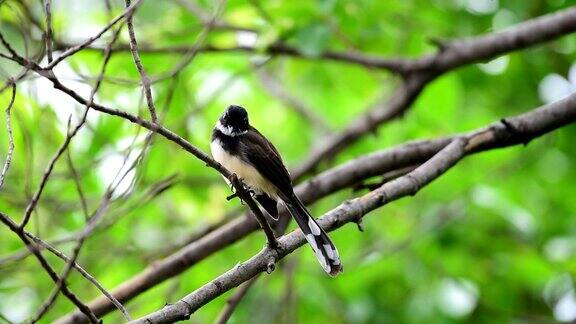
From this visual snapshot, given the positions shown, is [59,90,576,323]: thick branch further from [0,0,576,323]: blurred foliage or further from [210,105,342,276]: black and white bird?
[0,0,576,323]: blurred foliage

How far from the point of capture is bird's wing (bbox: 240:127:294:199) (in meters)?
4.23

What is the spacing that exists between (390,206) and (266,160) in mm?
2447

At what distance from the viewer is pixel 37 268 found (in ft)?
18.1

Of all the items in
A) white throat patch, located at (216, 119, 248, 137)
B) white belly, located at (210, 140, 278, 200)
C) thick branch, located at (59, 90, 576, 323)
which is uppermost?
white throat patch, located at (216, 119, 248, 137)

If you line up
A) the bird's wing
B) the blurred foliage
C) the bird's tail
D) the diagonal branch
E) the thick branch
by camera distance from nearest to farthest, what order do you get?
the diagonal branch
the bird's tail
the bird's wing
the thick branch
the blurred foliage

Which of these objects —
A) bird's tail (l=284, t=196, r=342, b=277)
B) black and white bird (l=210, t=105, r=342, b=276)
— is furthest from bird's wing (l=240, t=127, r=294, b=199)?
bird's tail (l=284, t=196, r=342, b=277)

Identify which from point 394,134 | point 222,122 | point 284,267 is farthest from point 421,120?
point 222,122

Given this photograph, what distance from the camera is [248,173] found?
435 cm

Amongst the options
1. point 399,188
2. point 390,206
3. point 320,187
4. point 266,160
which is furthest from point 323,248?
point 390,206

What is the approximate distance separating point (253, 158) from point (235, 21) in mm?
2071

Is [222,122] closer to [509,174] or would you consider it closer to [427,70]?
[427,70]

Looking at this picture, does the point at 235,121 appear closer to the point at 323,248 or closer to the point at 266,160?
the point at 266,160

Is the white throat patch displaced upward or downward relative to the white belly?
upward

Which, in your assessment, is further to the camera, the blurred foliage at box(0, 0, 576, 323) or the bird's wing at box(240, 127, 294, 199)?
the blurred foliage at box(0, 0, 576, 323)
